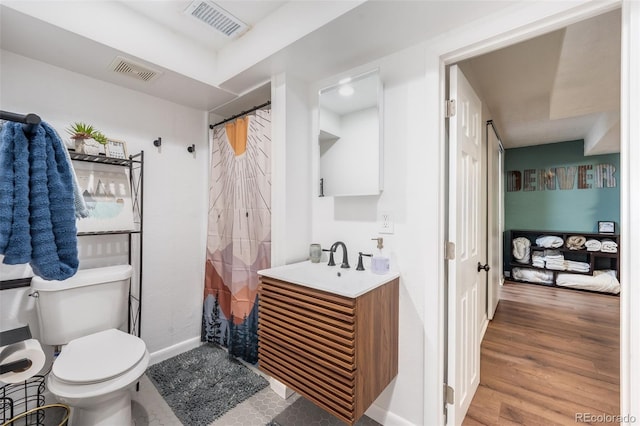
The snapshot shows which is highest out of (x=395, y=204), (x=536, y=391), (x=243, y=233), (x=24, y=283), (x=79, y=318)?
(x=395, y=204)

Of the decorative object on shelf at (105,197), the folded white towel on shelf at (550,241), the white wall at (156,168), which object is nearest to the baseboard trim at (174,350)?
the white wall at (156,168)

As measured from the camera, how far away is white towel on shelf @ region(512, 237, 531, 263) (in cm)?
478

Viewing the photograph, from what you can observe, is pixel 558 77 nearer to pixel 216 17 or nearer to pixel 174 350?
pixel 216 17

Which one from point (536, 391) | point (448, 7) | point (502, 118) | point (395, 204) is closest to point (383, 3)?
point (448, 7)

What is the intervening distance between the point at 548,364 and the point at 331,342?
219cm

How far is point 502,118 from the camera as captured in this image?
3449mm

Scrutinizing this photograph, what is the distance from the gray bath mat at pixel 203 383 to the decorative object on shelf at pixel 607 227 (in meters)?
5.38

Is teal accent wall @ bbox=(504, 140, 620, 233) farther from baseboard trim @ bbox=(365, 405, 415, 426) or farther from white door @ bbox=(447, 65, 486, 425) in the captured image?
baseboard trim @ bbox=(365, 405, 415, 426)

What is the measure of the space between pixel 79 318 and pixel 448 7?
2642 millimetres

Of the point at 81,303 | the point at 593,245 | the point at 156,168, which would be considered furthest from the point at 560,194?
the point at 81,303

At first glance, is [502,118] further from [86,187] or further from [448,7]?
[86,187]

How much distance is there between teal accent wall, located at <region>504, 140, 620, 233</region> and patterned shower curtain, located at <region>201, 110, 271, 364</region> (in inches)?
196
